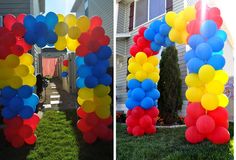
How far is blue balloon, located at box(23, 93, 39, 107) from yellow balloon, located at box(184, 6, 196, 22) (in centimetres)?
141

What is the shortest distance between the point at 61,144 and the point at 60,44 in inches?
26.4

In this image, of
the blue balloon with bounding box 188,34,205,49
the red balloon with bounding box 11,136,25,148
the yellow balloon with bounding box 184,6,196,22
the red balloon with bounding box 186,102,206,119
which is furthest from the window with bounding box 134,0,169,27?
the red balloon with bounding box 11,136,25,148

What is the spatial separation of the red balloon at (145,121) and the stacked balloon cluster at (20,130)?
58.1 inches

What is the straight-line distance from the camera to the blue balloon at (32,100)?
2.18 meters

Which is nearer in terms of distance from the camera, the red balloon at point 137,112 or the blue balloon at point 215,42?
the blue balloon at point 215,42

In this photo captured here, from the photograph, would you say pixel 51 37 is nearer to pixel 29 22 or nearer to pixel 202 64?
pixel 29 22

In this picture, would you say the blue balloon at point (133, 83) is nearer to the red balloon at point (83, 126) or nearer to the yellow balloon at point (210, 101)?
the yellow balloon at point (210, 101)

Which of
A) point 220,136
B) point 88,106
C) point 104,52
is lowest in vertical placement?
point 220,136

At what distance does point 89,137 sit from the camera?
222cm

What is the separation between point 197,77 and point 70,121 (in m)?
1.19

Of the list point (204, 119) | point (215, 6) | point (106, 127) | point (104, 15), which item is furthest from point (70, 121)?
point (215, 6)

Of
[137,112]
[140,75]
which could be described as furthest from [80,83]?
[137,112]

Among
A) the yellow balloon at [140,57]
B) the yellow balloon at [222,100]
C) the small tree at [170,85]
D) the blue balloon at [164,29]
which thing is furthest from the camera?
the small tree at [170,85]

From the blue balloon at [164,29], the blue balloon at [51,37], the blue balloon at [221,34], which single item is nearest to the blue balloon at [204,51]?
the blue balloon at [221,34]
